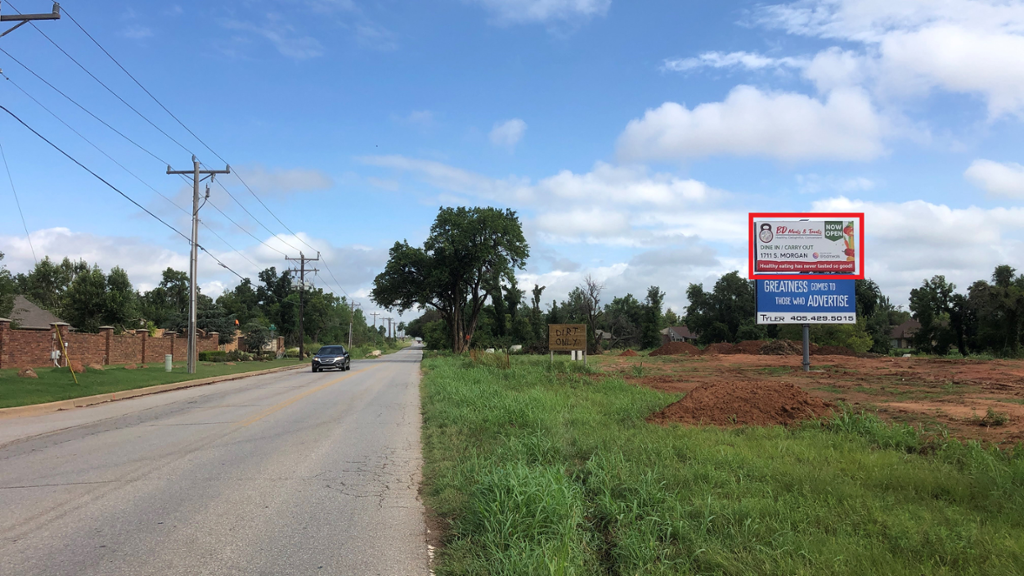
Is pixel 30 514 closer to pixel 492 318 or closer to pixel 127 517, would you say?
pixel 127 517

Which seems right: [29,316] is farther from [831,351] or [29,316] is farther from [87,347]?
[831,351]

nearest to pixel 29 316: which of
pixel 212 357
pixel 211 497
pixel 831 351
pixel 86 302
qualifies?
pixel 86 302

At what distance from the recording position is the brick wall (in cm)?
2696

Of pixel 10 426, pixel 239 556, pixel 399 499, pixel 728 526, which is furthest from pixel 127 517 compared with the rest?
pixel 10 426

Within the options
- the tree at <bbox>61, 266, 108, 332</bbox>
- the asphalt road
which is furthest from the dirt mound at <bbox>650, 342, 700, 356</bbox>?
the tree at <bbox>61, 266, 108, 332</bbox>

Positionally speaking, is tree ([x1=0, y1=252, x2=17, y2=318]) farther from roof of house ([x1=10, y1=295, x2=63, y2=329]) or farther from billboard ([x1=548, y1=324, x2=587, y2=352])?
billboard ([x1=548, y1=324, x2=587, y2=352])

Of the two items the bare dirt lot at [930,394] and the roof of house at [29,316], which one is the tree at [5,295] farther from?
the bare dirt lot at [930,394]

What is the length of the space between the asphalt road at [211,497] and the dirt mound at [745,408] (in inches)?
191

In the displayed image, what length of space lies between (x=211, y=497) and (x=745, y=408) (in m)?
8.60

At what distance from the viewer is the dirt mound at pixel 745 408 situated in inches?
420

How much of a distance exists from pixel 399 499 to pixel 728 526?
3.49 meters

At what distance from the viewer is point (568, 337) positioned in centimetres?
2873

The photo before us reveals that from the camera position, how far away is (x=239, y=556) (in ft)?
16.1

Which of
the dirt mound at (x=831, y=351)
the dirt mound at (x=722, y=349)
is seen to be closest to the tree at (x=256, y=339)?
the dirt mound at (x=722, y=349)
